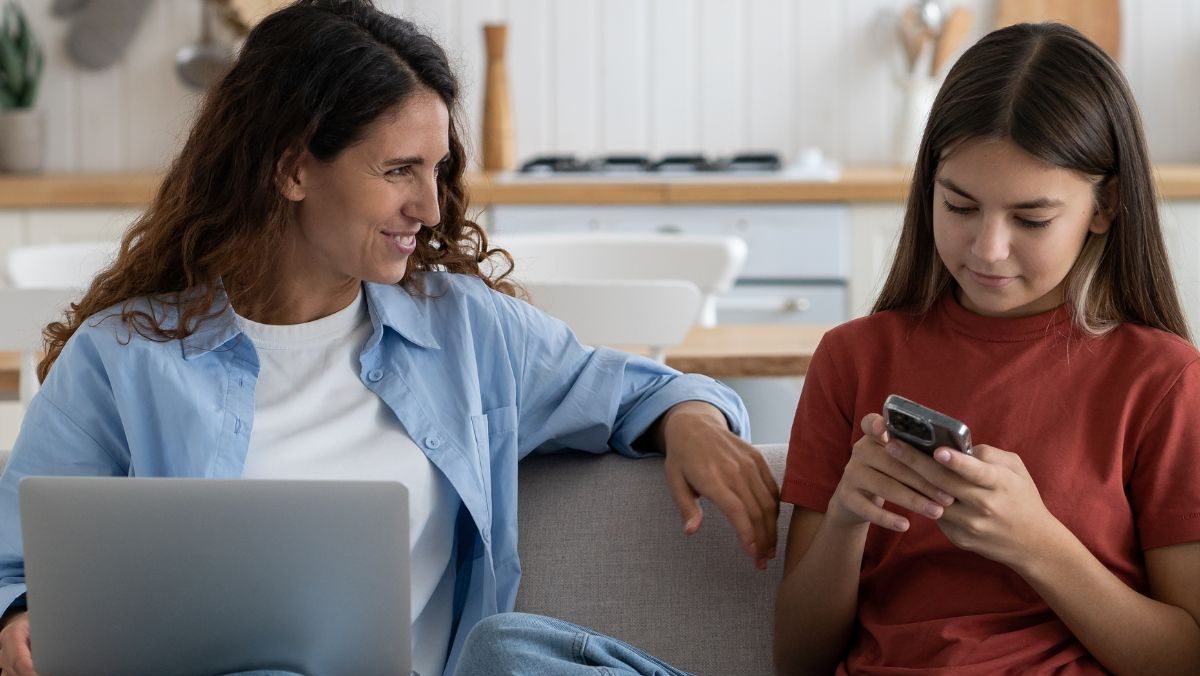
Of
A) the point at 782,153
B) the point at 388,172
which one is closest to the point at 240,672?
the point at 388,172

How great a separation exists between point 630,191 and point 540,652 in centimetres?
243

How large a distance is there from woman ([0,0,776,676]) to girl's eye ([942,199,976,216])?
1.09 feet

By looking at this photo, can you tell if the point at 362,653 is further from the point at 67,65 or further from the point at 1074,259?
the point at 67,65

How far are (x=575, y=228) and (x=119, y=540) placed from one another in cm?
257

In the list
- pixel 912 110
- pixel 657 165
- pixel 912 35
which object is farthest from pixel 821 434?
pixel 912 35

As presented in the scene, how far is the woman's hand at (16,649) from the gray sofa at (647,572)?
0.29 m

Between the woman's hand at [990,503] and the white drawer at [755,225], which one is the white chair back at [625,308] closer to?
the woman's hand at [990,503]

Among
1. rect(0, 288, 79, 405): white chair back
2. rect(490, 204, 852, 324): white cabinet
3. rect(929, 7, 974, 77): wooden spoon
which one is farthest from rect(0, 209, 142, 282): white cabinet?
rect(929, 7, 974, 77): wooden spoon

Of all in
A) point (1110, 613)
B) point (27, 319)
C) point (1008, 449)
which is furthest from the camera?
point (27, 319)

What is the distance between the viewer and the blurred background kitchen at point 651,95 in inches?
147

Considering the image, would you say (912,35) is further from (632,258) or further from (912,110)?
Answer: (632,258)

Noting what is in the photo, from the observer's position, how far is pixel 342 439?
151 cm

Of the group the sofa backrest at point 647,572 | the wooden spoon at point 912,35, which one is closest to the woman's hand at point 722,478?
the sofa backrest at point 647,572

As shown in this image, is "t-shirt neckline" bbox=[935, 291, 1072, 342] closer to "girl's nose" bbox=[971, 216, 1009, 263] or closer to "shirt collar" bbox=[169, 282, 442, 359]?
"girl's nose" bbox=[971, 216, 1009, 263]
